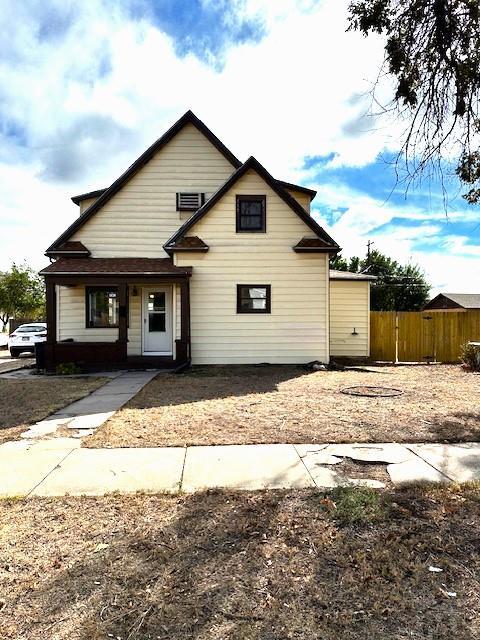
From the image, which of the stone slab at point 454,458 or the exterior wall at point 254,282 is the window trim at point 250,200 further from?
the stone slab at point 454,458

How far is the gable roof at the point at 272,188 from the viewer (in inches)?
512

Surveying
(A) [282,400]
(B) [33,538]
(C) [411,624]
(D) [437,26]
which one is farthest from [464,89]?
(B) [33,538]

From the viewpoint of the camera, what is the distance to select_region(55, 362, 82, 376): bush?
490 inches

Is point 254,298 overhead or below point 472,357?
overhead

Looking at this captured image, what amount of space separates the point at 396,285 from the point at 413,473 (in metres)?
51.4

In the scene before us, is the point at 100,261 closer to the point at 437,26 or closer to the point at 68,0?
the point at 68,0

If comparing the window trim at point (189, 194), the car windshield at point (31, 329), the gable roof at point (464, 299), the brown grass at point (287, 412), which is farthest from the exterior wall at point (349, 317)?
the gable roof at point (464, 299)

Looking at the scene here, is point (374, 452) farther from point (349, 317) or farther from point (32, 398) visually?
point (349, 317)

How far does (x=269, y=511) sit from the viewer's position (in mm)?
3279

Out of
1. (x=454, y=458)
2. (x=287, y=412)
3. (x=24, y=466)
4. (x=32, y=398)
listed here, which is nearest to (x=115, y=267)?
(x=32, y=398)

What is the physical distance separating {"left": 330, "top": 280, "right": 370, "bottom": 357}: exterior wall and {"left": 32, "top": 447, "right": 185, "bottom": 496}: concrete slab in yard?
477 inches

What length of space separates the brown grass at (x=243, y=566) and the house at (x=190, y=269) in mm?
9767

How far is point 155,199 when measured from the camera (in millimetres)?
14719

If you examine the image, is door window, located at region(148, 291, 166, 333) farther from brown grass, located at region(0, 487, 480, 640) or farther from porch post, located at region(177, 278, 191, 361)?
brown grass, located at region(0, 487, 480, 640)
